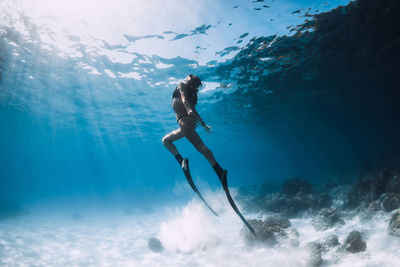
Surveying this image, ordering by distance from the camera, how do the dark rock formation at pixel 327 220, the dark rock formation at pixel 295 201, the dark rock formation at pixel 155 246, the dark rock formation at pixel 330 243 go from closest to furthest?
the dark rock formation at pixel 330 243 → the dark rock formation at pixel 327 220 → the dark rock formation at pixel 155 246 → the dark rock formation at pixel 295 201

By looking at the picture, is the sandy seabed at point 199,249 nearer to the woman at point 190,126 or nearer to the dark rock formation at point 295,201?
the dark rock formation at point 295,201

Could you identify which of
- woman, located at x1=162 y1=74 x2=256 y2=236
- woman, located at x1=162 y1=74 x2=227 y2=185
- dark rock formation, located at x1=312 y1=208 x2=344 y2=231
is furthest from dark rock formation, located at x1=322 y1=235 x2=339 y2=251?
woman, located at x1=162 y1=74 x2=227 y2=185

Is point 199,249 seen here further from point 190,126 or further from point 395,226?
point 190,126

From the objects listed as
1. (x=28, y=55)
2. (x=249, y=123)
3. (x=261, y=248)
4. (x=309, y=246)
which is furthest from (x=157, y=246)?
(x=249, y=123)

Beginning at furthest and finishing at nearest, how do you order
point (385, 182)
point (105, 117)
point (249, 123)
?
1. point (249, 123)
2. point (105, 117)
3. point (385, 182)

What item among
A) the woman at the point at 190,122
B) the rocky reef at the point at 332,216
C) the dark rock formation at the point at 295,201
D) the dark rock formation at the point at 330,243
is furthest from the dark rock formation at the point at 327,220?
the woman at the point at 190,122

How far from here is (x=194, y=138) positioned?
13.1 ft

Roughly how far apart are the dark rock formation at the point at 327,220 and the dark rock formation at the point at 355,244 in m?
3.06

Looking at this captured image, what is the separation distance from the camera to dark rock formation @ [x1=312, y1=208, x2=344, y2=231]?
852 cm

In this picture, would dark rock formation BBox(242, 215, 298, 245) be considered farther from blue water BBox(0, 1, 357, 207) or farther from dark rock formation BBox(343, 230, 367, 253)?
blue water BBox(0, 1, 357, 207)

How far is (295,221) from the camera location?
11031 mm

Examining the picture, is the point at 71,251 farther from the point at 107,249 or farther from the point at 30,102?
the point at 30,102

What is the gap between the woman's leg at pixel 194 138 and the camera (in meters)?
3.94

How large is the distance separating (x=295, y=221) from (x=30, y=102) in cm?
3231
